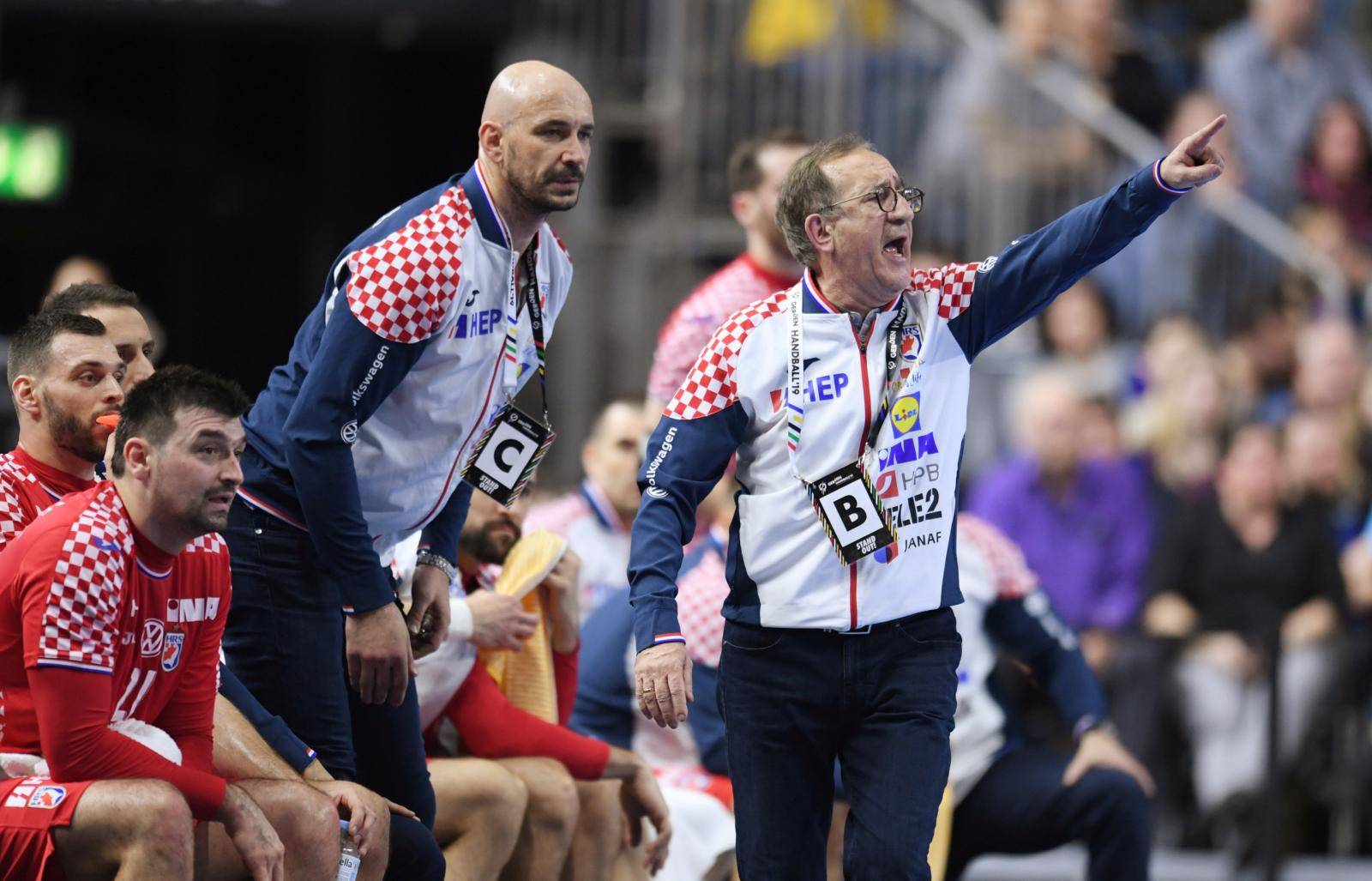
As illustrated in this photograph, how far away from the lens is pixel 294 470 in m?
4.39

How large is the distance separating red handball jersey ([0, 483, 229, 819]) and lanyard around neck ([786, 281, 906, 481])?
1.21m

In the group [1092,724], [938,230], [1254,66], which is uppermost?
[1254,66]

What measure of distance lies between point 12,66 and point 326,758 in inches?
347

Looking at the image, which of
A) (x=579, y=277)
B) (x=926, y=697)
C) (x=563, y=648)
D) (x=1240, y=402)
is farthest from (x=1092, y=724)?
(x=579, y=277)

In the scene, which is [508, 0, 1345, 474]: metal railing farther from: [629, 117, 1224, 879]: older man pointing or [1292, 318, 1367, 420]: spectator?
[629, 117, 1224, 879]: older man pointing

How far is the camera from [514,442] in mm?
4922

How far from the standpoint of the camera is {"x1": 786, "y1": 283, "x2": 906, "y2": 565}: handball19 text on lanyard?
4.38 meters

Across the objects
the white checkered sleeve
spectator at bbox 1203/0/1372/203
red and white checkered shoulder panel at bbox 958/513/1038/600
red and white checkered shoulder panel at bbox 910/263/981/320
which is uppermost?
spectator at bbox 1203/0/1372/203

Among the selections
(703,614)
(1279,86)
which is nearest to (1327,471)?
(1279,86)

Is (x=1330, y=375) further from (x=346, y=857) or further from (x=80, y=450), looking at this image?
(x=80, y=450)

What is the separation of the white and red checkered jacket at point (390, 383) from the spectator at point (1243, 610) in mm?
4481

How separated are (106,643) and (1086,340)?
6.52m

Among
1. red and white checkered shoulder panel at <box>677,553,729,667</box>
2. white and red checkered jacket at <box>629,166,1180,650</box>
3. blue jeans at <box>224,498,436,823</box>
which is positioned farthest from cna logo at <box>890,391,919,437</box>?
red and white checkered shoulder panel at <box>677,553,729,667</box>

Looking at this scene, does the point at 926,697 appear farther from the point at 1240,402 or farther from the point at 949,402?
the point at 1240,402
